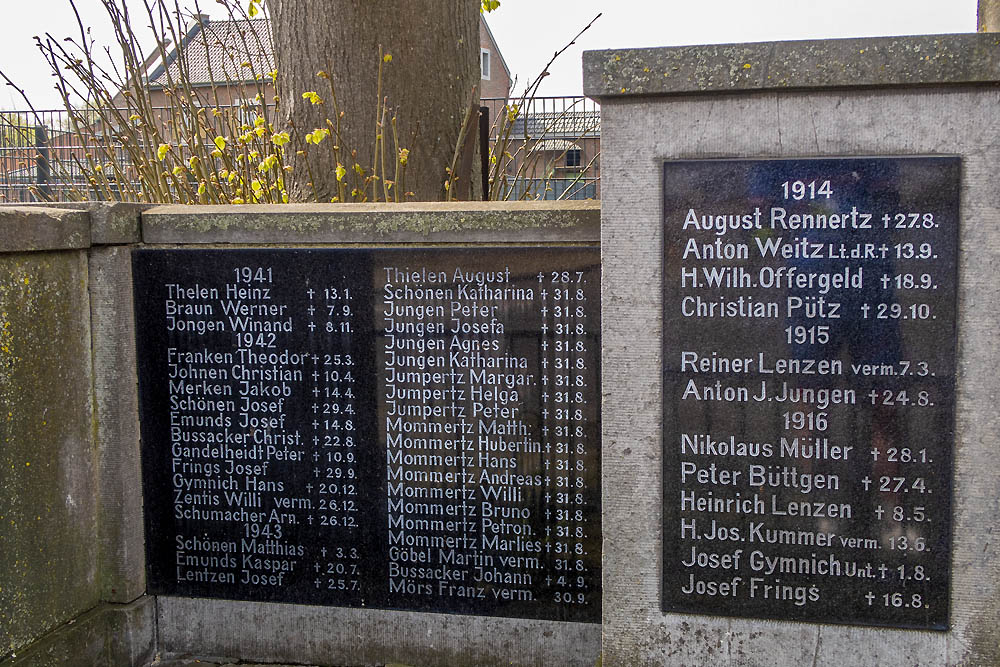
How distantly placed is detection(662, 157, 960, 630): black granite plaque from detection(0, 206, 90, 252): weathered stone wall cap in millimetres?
2041

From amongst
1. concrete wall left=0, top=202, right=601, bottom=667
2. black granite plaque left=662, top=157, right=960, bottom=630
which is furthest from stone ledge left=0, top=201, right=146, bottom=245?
black granite plaque left=662, top=157, right=960, bottom=630

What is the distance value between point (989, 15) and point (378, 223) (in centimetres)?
220

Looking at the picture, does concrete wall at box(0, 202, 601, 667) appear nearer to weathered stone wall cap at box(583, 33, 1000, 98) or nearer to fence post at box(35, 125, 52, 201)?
weathered stone wall cap at box(583, 33, 1000, 98)

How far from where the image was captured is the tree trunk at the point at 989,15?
3.26m

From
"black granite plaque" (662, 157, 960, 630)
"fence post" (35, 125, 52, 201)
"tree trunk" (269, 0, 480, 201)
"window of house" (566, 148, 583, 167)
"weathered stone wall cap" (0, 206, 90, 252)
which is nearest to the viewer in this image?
"black granite plaque" (662, 157, 960, 630)

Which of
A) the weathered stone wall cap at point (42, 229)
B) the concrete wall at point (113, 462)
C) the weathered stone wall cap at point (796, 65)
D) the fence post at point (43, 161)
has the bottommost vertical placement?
the concrete wall at point (113, 462)

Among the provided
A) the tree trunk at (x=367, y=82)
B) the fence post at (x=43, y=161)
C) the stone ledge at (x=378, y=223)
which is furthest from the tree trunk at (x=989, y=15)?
the fence post at (x=43, y=161)

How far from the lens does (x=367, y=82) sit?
4.87 meters

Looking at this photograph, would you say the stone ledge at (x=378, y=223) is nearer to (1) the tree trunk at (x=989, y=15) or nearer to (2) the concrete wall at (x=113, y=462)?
(2) the concrete wall at (x=113, y=462)

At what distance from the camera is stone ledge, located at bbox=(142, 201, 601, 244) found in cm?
323

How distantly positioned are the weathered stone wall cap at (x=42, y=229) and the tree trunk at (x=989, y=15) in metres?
3.18

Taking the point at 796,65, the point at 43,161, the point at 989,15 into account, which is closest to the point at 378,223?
the point at 796,65

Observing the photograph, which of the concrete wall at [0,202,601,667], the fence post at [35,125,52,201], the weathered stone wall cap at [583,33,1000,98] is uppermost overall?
the fence post at [35,125,52,201]

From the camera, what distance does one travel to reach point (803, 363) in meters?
2.79
